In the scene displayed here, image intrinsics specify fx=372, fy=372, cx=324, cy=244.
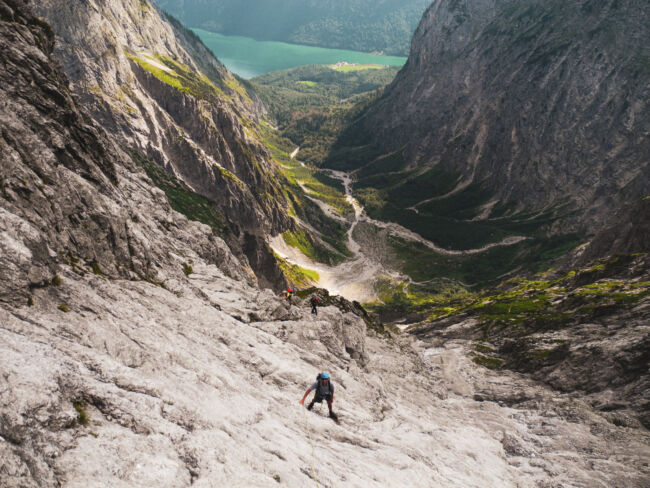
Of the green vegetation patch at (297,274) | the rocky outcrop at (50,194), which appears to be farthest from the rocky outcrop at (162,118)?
the rocky outcrop at (50,194)

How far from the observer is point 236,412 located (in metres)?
21.3

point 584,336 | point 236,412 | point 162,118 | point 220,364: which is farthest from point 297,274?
point 236,412

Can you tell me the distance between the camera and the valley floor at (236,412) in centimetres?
1374

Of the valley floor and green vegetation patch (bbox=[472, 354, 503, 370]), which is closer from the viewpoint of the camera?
the valley floor

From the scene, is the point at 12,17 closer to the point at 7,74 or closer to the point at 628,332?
the point at 7,74

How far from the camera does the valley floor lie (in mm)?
13742

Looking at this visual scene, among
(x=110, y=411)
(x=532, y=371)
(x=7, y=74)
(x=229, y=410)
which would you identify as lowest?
(x=110, y=411)

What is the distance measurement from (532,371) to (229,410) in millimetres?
54049

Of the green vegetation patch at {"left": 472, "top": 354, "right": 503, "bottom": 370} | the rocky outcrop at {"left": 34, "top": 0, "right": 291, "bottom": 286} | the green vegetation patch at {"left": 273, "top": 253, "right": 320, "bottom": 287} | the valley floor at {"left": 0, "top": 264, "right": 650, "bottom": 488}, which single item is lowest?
the valley floor at {"left": 0, "top": 264, "right": 650, "bottom": 488}

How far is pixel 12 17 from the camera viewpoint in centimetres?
4288

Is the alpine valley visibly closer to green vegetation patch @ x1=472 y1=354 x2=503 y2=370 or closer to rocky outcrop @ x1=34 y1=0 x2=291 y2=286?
green vegetation patch @ x1=472 y1=354 x2=503 y2=370

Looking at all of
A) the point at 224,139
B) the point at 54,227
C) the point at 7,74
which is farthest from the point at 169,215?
the point at 224,139

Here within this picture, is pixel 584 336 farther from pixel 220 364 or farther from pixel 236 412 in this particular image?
pixel 236 412

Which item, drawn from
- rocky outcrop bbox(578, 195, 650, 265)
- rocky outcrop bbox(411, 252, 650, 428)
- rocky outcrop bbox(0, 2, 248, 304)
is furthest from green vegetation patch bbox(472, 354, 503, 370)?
rocky outcrop bbox(578, 195, 650, 265)
